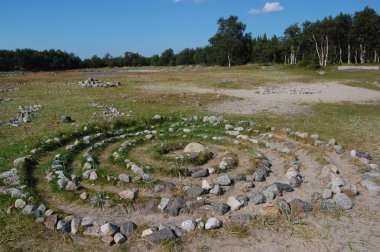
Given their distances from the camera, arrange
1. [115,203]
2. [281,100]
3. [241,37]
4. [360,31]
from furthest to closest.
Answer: [241,37]
[360,31]
[281,100]
[115,203]

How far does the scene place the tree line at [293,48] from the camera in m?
82.8

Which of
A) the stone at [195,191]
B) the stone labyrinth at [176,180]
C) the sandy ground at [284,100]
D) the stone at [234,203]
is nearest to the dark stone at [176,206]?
the stone labyrinth at [176,180]

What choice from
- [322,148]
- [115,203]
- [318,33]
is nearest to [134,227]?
[115,203]

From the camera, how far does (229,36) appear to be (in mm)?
95438

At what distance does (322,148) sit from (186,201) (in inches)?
255

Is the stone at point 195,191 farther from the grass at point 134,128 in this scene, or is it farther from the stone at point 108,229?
the stone at point 108,229

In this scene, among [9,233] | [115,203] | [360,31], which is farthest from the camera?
[360,31]

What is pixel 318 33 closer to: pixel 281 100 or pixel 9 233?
pixel 281 100

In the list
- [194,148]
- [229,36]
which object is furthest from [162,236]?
[229,36]

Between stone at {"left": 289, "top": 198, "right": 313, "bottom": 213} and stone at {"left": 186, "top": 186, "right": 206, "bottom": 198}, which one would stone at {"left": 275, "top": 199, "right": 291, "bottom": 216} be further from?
stone at {"left": 186, "top": 186, "right": 206, "bottom": 198}

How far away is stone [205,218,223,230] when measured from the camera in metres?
7.28

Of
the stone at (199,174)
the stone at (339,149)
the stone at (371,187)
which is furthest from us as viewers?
the stone at (339,149)

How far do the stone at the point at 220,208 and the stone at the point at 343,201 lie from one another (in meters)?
2.64

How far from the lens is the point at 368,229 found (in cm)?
721
